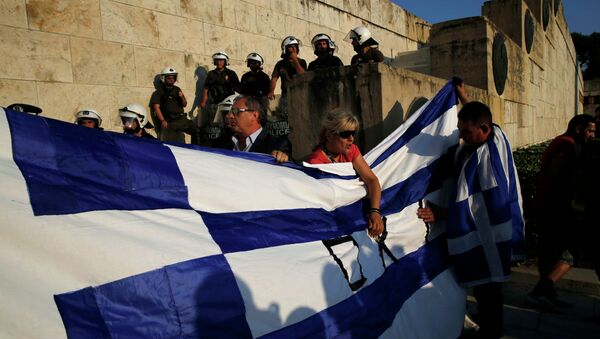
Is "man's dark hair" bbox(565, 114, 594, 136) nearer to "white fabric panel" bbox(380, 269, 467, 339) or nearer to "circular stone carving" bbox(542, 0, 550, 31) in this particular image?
"white fabric panel" bbox(380, 269, 467, 339)

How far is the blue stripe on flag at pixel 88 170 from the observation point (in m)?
1.73

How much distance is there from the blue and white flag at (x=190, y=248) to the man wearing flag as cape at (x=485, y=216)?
226 millimetres

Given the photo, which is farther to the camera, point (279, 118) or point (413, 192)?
point (279, 118)

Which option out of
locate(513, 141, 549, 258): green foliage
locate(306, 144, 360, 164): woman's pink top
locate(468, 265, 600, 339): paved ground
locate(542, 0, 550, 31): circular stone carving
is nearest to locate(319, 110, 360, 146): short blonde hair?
locate(306, 144, 360, 164): woman's pink top

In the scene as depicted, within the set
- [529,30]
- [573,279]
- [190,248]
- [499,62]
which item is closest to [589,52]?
[529,30]

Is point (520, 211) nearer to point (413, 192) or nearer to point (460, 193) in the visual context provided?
point (460, 193)

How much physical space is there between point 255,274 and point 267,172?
746 millimetres

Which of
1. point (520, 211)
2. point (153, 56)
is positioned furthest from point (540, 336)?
point (153, 56)

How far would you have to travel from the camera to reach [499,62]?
770 centimetres

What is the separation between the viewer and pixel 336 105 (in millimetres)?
4172

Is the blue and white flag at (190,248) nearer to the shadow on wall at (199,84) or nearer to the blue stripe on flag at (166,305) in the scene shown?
the blue stripe on flag at (166,305)

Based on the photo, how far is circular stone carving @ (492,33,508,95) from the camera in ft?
24.0

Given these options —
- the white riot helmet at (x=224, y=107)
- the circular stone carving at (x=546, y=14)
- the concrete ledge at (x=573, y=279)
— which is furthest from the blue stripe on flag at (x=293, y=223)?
the circular stone carving at (x=546, y=14)

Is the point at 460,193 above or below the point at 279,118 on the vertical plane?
below
